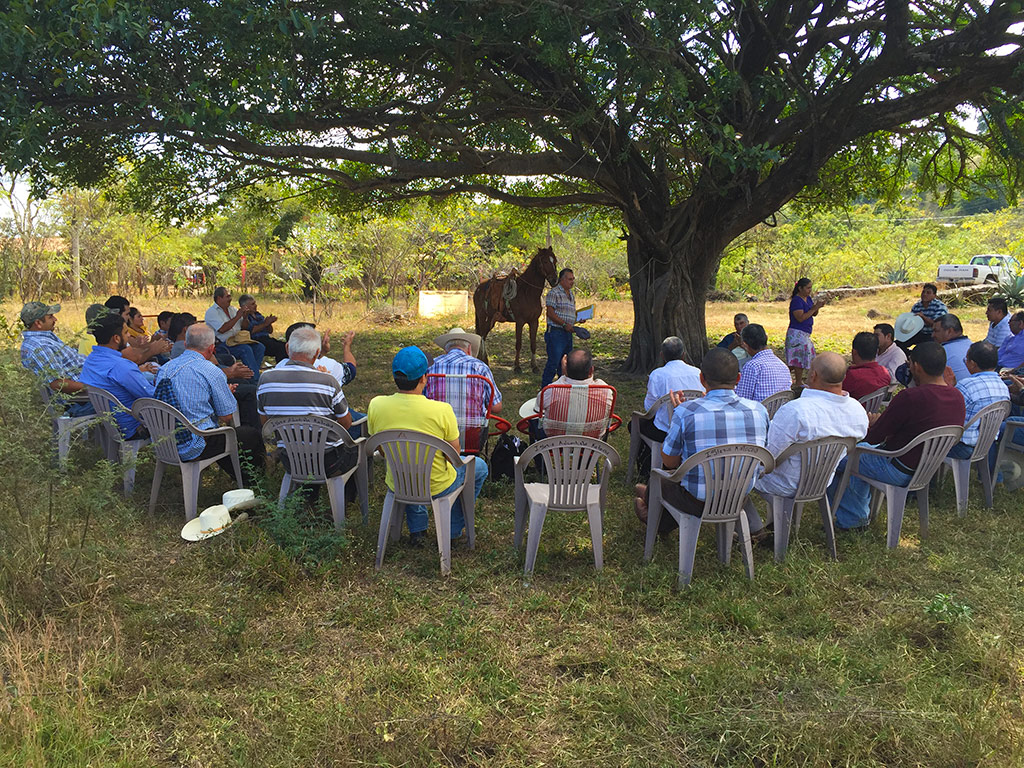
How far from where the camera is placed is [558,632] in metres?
3.64

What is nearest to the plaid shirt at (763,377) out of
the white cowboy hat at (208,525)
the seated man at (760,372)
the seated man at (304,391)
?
the seated man at (760,372)

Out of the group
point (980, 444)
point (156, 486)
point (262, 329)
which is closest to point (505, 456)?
point (156, 486)

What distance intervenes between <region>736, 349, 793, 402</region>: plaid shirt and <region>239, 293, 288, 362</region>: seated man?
17.2 ft

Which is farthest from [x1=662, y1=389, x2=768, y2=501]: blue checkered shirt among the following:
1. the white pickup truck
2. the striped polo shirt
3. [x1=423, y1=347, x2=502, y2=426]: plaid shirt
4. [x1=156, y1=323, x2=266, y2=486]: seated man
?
the white pickup truck

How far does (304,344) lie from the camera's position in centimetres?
479

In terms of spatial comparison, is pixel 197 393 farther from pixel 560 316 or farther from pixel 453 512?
pixel 560 316

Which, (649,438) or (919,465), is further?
(649,438)

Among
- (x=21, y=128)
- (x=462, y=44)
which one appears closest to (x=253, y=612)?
(x=21, y=128)

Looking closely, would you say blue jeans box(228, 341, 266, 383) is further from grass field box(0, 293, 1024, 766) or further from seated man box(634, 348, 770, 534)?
seated man box(634, 348, 770, 534)

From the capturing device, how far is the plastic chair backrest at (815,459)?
4250 millimetres

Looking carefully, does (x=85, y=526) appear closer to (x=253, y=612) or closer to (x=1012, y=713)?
(x=253, y=612)

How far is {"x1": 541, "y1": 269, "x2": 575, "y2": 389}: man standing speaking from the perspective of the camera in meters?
9.52

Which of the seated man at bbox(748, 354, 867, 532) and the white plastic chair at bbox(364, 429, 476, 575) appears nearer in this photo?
the white plastic chair at bbox(364, 429, 476, 575)

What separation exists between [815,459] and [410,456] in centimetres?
249
